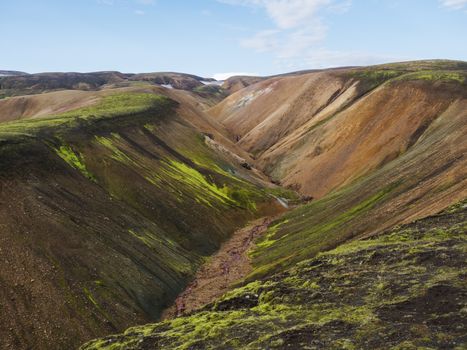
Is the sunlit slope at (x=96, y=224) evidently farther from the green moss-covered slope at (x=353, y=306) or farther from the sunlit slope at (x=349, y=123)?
the sunlit slope at (x=349, y=123)

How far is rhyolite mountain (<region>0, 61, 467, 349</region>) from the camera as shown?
21391 mm

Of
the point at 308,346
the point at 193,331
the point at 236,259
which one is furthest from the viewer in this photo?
the point at 236,259

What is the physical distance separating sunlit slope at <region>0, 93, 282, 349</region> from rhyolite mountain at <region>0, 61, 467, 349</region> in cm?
19

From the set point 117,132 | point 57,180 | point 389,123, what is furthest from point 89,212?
point 389,123

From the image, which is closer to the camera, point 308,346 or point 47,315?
point 308,346

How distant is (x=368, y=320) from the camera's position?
19.2m

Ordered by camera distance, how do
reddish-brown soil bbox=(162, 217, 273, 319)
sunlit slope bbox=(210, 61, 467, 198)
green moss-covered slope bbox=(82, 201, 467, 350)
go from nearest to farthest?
1. green moss-covered slope bbox=(82, 201, 467, 350)
2. reddish-brown soil bbox=(162, 217, 273, 319)
3. sunlit slope bbox=(210, 61, 467, 198)

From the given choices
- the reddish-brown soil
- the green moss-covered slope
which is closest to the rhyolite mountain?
the green moss-covered slope

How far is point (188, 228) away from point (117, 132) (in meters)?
30.9

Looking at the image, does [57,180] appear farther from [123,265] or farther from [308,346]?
[308,346]

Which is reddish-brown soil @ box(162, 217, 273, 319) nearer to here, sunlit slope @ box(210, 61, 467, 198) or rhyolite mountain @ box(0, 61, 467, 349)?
rhyolite mountain @ box(0, 61, 467, 349)

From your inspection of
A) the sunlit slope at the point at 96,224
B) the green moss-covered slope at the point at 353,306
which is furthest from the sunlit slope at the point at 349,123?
the green moss-covered slope at the point at 353,306

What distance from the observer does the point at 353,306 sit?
2130 cm

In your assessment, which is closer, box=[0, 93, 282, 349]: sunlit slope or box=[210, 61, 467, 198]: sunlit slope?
box=[0, 93, 282, 349]: sunlit slope
